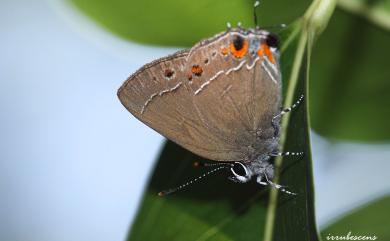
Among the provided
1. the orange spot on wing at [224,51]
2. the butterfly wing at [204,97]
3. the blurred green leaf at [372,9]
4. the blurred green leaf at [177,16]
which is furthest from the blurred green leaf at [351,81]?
the orange spot on wing at [224,51]

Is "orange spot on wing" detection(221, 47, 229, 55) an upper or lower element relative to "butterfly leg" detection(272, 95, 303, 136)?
upper

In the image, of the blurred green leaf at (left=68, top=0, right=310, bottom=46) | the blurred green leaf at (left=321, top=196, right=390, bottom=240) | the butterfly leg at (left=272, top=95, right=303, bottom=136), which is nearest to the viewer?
the butterfly leg at (left=272, top=95, right=303, bottom=136)

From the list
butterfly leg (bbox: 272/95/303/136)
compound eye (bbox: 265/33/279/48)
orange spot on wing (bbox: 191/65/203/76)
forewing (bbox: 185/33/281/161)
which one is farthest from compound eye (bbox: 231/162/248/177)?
compound eye (bbox: 265/33/279/48)

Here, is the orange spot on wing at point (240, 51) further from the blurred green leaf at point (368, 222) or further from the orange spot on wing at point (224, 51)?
the blurred green leaf at point (368, 222)

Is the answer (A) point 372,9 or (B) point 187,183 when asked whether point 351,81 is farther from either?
(B) point 187,183

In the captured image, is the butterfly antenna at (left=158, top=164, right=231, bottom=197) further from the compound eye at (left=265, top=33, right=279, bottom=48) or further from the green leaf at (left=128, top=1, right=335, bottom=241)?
Result: the compound eye at (left=265, top=33, right=279, bottom=48)

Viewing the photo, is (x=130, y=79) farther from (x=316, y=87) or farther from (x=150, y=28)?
(x=316, y=87)

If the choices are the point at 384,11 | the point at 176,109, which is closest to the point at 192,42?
the point at 176,109

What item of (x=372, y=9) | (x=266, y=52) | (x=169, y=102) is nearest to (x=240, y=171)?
(x=169, y=102)
